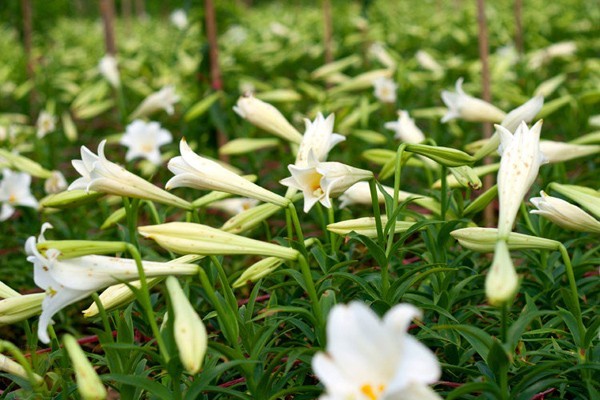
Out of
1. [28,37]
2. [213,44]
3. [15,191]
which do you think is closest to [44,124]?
[213,44]

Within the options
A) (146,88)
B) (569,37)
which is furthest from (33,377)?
(569,37)

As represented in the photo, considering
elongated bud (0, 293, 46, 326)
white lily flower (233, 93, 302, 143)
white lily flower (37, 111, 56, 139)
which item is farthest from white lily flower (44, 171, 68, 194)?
elongated bud (0, 293, 46, 326)

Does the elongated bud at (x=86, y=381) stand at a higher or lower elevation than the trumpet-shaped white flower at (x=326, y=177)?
lower

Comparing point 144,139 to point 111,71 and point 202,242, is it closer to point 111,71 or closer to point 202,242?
point 111,71

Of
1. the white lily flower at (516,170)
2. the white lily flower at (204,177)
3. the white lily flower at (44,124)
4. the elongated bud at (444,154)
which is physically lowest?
the white lily flower at (44,124)

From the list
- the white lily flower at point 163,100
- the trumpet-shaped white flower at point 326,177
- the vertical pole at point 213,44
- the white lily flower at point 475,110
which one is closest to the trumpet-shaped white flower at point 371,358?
the trumpet-shaped white flower at point 326,177

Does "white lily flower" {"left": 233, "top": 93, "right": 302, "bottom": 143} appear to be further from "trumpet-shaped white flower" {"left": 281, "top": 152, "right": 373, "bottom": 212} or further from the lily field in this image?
"trumpet-shaped white flower" {"left": 281, "top": 152, "right": 373, "bottom": 212}

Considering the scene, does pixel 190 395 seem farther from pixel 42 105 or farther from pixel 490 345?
pixel 42 105

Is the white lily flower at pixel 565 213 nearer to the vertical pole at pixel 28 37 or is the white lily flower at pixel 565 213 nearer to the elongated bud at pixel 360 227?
the elongated bud at pixel 360 227
